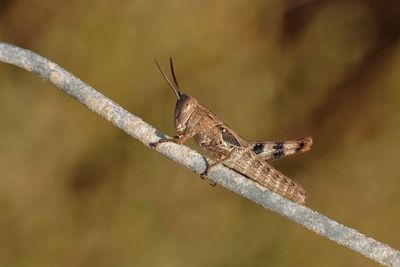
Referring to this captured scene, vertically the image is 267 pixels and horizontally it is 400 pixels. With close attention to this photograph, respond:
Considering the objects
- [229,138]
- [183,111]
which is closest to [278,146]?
[229,138]

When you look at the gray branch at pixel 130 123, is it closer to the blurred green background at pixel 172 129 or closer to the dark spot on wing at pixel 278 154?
the dark spot on wing at pixel 278 154

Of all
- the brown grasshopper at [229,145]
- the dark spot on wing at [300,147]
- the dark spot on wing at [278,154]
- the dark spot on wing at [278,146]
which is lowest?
the brown grasshopper at [229,145]

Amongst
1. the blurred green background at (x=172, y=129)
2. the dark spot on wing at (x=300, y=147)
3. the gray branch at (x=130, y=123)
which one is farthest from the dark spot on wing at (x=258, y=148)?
the blurred green background at (x=172, y=129)

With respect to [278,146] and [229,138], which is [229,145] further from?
[278,146]

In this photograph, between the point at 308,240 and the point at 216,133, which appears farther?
the point at 308,240

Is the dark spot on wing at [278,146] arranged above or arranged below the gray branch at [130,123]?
above

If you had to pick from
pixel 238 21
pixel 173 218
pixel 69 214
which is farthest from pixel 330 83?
pixel 69 214

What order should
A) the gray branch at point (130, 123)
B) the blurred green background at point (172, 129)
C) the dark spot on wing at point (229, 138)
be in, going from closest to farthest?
1. the gray branch at point (130, 123)
2. the dark spot on wing at point (229, 138)
3. the blurred green background at point (172, 129)

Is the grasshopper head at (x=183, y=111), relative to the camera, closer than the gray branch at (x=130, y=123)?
No

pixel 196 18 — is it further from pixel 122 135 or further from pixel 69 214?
pixel 69 214
